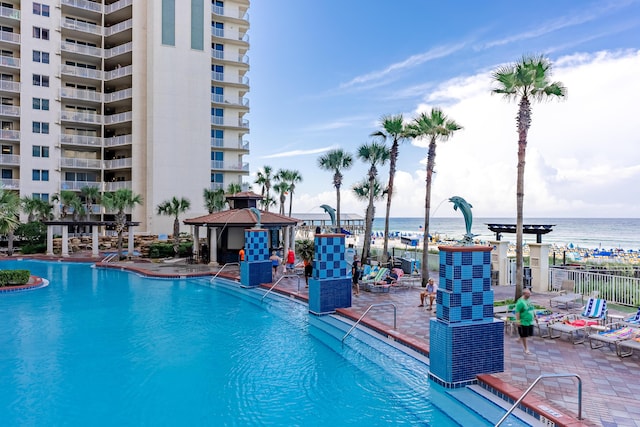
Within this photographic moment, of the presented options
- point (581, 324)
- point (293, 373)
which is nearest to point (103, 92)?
point (293, 373)

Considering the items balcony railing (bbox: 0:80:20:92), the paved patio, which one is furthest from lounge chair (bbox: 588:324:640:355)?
balcony railing (bbox: 0:80:20:92)

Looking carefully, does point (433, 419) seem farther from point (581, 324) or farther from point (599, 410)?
point (581, 324)

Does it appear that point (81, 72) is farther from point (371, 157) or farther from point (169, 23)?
point (371, 157)

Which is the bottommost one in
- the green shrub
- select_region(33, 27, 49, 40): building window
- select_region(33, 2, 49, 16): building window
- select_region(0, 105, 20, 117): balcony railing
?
the green shrub

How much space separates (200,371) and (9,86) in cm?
4205

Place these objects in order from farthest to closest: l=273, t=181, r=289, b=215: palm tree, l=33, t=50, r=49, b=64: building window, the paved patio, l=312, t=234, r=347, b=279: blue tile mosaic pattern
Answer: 1. l=273, t=181, r=289, b=215: palm tree
2. l=33, t=50, r=49, b=64: building window
3. l=312, t=234, r=347, b=279: blue tile mosaic pattern
4. the paved patio

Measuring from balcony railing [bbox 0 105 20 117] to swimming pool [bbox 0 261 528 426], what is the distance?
32.1 m

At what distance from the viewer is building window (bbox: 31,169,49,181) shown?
127 ft

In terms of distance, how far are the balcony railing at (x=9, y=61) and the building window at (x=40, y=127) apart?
5480 mm

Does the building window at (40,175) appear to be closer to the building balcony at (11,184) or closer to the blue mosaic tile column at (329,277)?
the building balcony at (11,184)

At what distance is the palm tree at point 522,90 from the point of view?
12609 mm

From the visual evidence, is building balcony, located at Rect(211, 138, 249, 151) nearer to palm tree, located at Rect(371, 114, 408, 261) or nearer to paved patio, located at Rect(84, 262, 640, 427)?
palm tree, located at Rect(371, 114, 408, 261)

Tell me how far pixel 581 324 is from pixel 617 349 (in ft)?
4.07

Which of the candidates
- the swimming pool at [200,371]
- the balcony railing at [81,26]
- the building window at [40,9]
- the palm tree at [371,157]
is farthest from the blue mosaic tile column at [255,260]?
the building window at [40,9]
